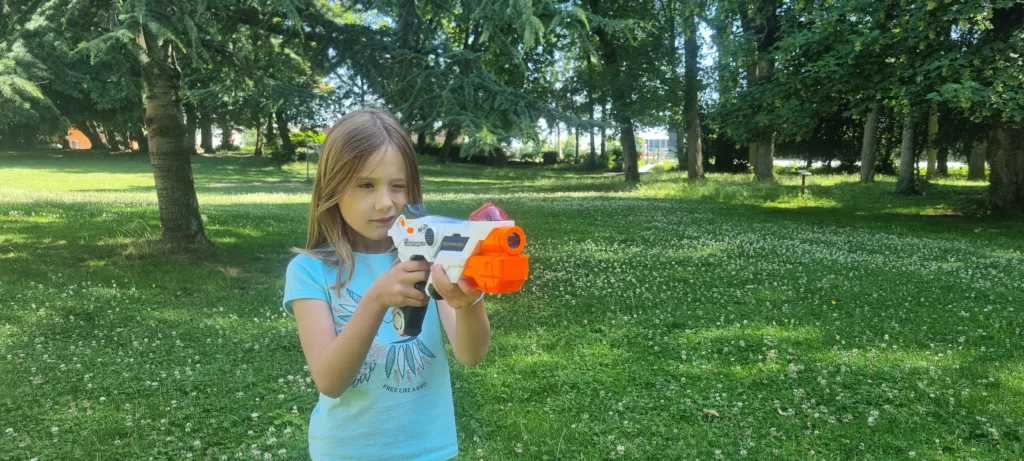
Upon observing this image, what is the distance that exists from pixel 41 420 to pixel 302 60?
659 centimetres

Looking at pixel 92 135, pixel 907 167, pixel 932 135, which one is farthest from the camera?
pixel 92 135

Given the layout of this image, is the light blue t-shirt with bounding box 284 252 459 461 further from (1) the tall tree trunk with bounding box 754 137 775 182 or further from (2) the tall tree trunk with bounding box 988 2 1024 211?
(1) the tall tree trunk with bounding box 754 137 775 182

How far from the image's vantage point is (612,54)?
2919 cm

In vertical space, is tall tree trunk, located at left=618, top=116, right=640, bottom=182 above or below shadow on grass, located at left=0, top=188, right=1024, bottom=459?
above

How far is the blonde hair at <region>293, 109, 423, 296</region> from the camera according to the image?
6.36ft

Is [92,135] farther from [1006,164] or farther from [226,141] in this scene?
[1006,164]

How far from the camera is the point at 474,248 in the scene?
145 centimetres

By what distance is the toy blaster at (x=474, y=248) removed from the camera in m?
1.41

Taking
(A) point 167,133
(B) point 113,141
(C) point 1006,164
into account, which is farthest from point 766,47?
(B) point 113,141

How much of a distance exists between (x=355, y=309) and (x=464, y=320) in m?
0.33

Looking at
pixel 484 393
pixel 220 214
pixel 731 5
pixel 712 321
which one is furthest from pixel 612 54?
pixel 484 393

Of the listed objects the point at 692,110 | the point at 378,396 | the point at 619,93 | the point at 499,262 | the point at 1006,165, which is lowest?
the point at 378,396

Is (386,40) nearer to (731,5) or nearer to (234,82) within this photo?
(234,82)

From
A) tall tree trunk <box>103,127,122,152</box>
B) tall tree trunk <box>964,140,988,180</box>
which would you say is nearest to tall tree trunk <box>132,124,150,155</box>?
tall tree trunk <box>103,127,122,152</box>
